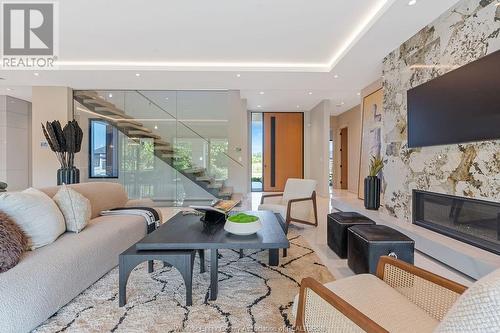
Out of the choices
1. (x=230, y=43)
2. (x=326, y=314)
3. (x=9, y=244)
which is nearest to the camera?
(x=326, y=314)

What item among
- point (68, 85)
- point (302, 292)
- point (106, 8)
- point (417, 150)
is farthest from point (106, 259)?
point (68, 85)

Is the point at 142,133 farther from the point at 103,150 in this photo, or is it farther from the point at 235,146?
the point at 235,146

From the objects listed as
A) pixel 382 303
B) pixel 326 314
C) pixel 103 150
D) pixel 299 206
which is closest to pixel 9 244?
pixel 326 314

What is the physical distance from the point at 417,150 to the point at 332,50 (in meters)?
2.24

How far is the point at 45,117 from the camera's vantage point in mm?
6273

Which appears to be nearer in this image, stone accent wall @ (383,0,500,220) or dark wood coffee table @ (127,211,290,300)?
dark wood coffee table @ (127,211,290,300)

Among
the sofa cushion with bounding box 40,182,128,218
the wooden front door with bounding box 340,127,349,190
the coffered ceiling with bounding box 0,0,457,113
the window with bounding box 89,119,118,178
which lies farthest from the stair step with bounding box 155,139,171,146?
the wooden front door with bounding box 340,127,349,190

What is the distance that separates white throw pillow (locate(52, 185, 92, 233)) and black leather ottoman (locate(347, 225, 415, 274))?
100 inches

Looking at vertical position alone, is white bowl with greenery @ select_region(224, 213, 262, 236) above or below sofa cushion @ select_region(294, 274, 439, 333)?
above

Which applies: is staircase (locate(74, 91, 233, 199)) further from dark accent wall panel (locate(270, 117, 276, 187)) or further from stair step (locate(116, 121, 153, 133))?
dark accent wall panel (locate(270, 117, 276, 187))

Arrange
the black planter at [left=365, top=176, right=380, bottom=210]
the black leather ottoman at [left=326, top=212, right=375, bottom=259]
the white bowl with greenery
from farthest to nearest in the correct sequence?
1. the black planter at [left=365, top=176, right=380, bottom=210]
2. the black leather ottoman at [left=326, top=212, right=375, bottom=259]
3. the white bowl with greenery

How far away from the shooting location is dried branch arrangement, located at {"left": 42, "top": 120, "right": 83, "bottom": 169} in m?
5.02

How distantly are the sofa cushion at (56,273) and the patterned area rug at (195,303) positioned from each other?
12 centimetres

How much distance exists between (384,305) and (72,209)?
255 centimetres
